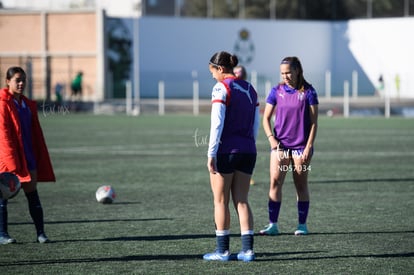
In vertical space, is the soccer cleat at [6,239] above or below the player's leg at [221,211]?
below

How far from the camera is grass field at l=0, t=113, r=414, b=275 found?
27.6 ft

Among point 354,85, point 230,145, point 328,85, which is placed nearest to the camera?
point 230,145

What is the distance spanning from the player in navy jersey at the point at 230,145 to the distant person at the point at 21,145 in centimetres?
227

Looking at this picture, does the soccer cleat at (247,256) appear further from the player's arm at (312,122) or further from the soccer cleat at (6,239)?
the soccer cleat at (6,239)

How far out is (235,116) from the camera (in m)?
8.20

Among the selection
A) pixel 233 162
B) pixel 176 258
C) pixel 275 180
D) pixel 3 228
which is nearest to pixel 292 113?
pixel 275 180

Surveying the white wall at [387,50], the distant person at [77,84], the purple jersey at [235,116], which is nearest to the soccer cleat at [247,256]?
the purple jersey at [235,116]

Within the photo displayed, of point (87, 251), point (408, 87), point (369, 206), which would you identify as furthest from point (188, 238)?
point (408, 87)

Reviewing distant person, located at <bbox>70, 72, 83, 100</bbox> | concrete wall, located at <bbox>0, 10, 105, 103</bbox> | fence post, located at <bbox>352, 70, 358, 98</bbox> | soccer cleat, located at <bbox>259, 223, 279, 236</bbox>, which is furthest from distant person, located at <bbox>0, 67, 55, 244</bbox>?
fence post, located at <bbox>352, 70, 358, 98</bbox>

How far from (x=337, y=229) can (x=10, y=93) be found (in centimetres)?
434

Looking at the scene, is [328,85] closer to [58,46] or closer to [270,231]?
[58,46]

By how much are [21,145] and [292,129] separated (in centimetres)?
317

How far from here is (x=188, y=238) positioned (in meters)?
→ 9.90

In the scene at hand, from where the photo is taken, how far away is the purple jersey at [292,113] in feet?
32.4
